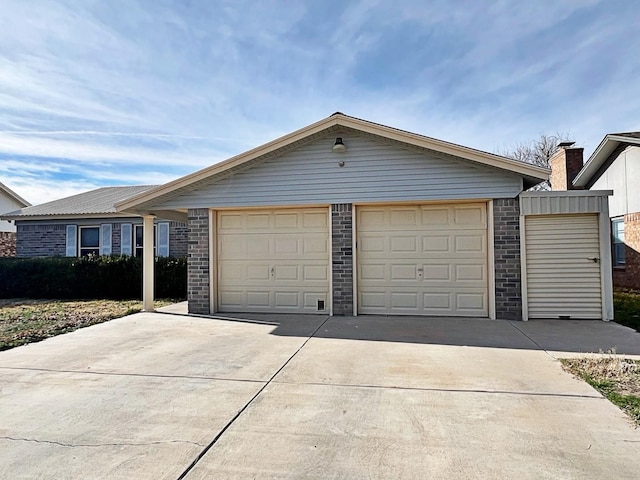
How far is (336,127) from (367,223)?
2185 mm

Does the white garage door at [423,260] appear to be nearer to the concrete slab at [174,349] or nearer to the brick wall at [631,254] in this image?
the concrete slab at [174,349]

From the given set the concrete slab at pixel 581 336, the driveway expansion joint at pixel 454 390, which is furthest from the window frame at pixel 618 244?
the driveway expansion joint at pixel 454 390

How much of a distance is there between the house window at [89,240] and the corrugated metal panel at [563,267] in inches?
601

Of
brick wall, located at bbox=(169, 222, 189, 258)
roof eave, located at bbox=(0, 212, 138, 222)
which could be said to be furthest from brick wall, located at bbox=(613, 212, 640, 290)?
roof eave, located at bbox=(0, 212, 138, 222)

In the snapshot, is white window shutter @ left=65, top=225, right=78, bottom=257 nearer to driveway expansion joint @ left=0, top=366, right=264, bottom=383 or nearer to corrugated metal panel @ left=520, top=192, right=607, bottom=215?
driveway expansion joint @ left=0, top=366, right=264, bottom=383

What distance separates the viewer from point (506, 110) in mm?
14867

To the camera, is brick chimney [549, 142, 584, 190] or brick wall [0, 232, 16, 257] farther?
brick wall [0, 232, 16, 257]

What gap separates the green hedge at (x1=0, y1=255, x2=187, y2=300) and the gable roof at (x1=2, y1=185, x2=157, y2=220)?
224 centimetres

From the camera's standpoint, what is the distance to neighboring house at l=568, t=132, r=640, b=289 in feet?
41.0

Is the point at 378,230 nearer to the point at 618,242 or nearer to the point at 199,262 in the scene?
the point at 199,262

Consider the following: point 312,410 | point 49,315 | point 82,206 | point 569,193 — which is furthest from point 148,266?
point 569,193

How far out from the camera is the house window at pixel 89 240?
1553 cm

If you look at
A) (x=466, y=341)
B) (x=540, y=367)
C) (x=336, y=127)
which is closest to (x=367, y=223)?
(x=336, y=127)

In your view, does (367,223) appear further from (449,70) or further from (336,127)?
(449,70)
